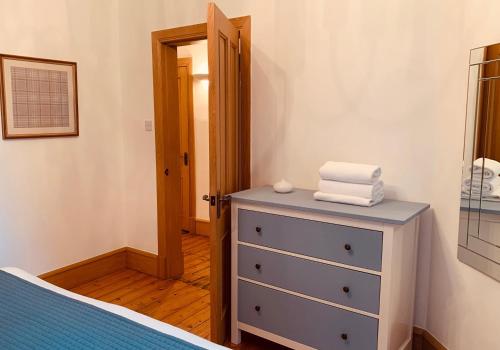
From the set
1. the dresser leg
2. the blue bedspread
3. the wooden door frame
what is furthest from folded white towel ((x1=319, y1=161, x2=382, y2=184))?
the wooden door frame

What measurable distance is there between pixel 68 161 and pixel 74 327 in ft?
7.57

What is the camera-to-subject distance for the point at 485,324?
1.96 meters

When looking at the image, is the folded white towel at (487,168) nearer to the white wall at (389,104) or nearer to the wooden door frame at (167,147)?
the white wall at (389,104)

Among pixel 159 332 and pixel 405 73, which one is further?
pixel 405 73

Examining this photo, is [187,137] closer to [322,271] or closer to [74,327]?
[322,271]

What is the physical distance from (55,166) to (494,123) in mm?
3090

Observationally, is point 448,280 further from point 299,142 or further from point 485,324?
point 299,142

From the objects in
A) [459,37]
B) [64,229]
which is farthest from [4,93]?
[459,37]

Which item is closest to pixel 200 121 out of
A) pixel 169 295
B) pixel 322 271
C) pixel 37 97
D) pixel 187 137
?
pixel 187 137

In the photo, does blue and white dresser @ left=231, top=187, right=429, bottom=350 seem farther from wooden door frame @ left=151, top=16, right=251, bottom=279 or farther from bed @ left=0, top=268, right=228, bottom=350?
wooden door frame @ left=151, top=16, right=251, bottom=279

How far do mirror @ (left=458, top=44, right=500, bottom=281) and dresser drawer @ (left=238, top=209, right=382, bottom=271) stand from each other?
0.48m

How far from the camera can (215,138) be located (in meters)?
2.32

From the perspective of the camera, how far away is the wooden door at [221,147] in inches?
90.2

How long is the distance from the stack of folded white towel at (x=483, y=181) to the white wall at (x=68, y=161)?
2939 millimetres
